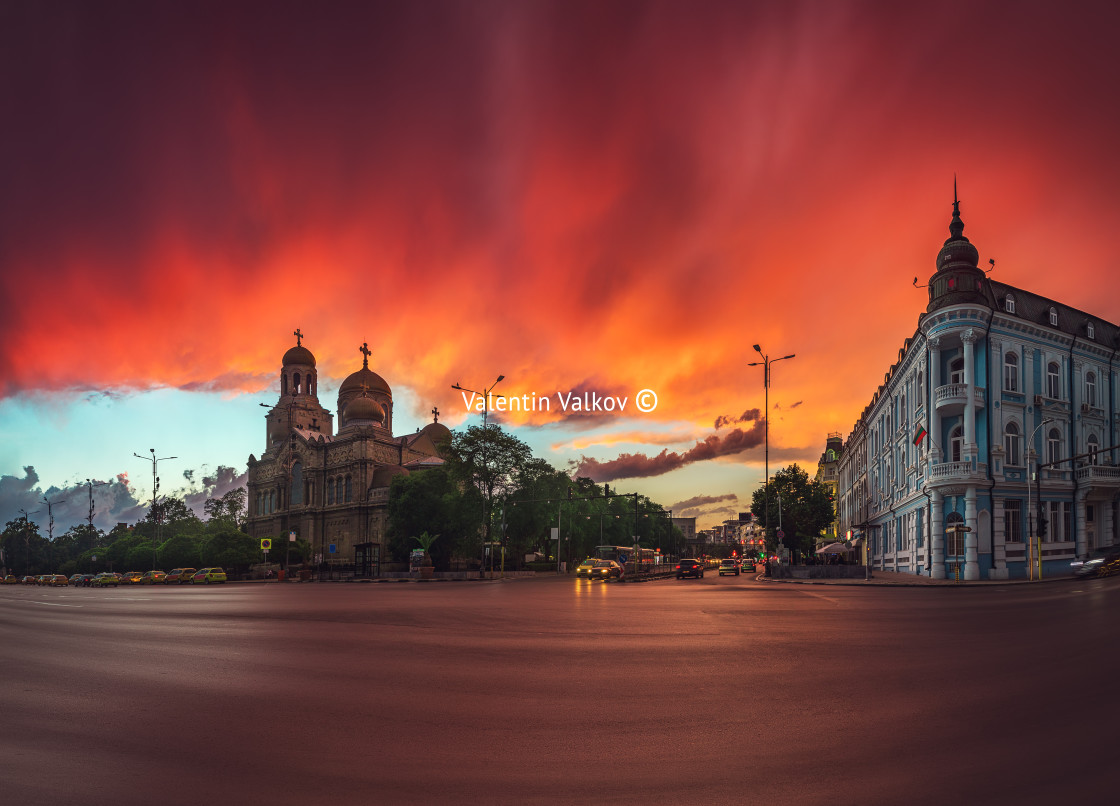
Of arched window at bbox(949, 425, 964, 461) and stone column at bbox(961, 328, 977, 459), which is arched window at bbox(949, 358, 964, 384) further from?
arched window at bbox(949, 425, 964, 461)

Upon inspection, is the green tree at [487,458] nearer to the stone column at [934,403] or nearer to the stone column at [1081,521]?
the stone column at [934,403]

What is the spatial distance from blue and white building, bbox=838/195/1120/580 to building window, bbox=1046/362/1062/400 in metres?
0.09

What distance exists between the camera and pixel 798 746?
6.51 metres

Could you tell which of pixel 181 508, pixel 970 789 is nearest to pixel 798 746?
pixel 970 789

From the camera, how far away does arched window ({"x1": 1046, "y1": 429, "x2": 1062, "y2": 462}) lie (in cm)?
4359

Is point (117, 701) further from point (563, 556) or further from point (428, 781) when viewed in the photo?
point (563, 556)

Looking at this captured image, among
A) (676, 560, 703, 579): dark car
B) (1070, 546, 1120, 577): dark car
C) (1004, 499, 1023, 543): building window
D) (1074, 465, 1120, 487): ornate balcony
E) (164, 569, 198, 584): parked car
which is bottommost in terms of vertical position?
(164, 569, 198, 584): parked car

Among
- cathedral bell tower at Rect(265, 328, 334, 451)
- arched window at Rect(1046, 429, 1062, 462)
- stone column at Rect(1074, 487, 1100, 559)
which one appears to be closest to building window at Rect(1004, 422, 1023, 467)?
arched window at Rect(1046, 429, 1062, 462)

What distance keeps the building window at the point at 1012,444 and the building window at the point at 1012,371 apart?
83.1 inches

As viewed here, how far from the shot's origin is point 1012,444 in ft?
137

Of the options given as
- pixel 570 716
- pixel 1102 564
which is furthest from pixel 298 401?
pixel 570 716

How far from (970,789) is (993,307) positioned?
138ft

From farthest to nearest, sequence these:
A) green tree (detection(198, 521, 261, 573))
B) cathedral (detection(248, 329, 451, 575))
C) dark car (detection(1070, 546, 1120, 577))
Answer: cathedral (detection(248, 329, 451, 575)) → green tree (detection(198, 521, 261, 573)) → dark car (detection(1070, 546, 1120, 577))

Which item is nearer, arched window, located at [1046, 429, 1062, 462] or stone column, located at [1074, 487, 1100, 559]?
stone column, located at [1074, 487, 1100, 559]
